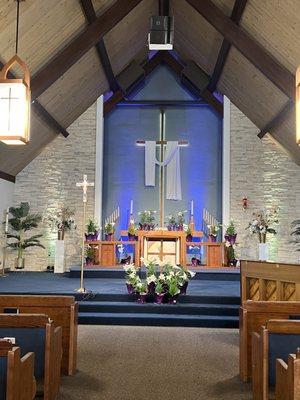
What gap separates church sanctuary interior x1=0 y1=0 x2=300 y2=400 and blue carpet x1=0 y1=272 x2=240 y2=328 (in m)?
0.03

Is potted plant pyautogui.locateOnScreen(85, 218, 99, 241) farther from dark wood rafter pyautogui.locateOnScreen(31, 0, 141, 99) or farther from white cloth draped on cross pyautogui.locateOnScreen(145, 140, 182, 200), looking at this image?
dark wood rafter pyautogui.locateOnScreen(31, 0, 141, 99)

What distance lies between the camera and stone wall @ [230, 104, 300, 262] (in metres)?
11.1

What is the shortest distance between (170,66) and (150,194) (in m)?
3.57

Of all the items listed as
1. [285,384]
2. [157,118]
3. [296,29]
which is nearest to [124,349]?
[285,384]

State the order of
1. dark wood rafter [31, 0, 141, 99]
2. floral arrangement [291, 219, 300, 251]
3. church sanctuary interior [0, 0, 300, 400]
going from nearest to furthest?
church sanctuary interior [0, 0, 300, 400] < dark wood rafter [31, 0, 141, 99] < floral arrangement [291, 219, 300, 251]

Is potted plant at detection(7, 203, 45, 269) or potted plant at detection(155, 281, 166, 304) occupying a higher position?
potted plant at detection(7, 203, 45, 269)

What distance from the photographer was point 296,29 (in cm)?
688

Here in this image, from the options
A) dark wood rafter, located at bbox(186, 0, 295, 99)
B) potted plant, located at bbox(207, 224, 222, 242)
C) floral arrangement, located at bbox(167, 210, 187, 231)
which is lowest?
potted plant, located at bbox(207, 224, 222, 242)

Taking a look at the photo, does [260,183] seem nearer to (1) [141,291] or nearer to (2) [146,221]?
(2) [146,221]

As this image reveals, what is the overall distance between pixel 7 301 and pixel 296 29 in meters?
5.72

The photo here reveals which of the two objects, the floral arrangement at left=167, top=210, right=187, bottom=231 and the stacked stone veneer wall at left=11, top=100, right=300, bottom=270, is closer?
the floral arrangement at left=167, top=210, right=187, bottom=231

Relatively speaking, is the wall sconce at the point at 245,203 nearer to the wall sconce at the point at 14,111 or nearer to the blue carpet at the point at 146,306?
the blue carpet at the point at 146,306

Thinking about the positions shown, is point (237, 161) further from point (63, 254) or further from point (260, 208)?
point (63, 254)

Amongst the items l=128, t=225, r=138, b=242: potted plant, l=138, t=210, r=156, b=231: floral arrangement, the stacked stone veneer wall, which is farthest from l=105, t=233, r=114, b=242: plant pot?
the stacked stone veneer wall
